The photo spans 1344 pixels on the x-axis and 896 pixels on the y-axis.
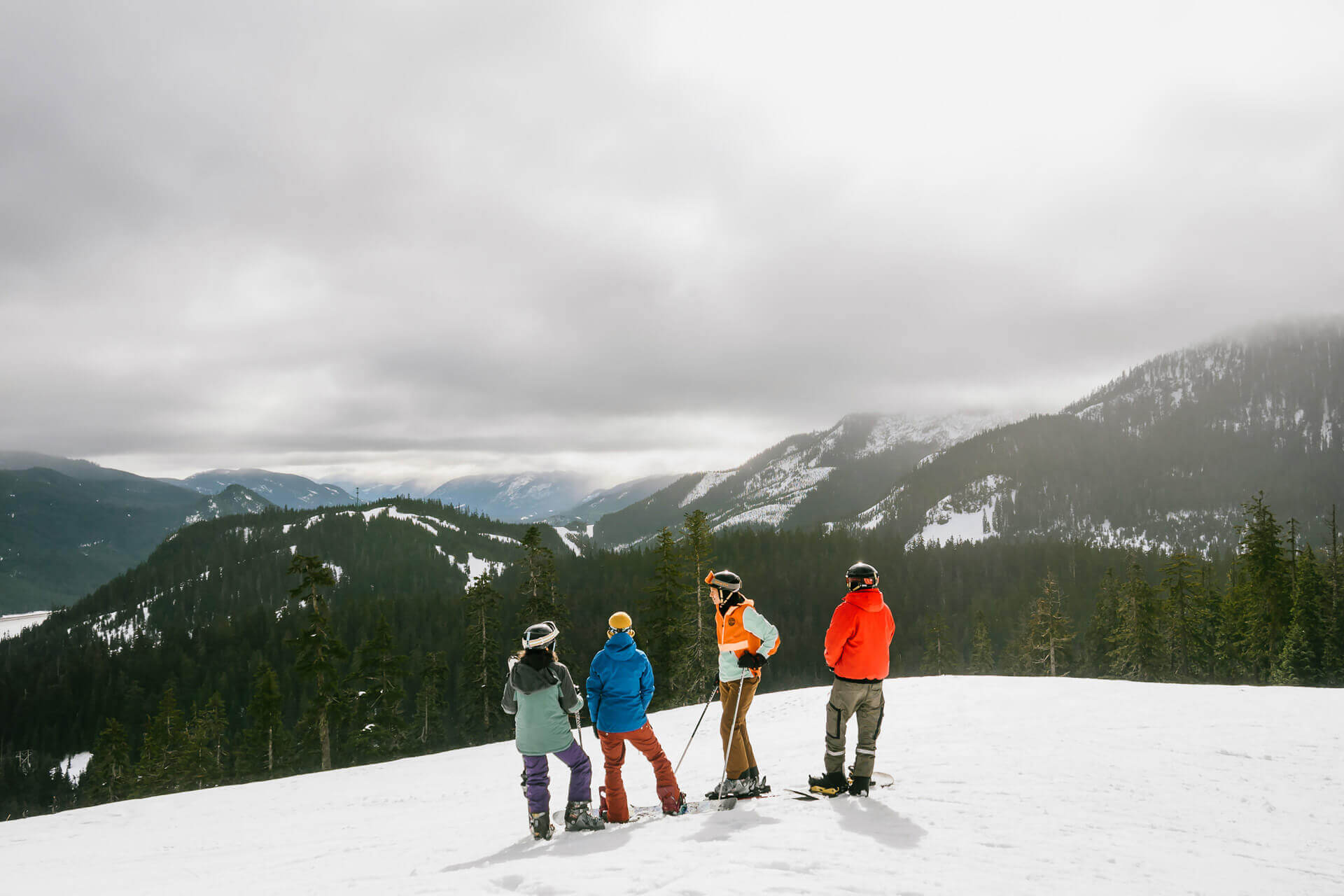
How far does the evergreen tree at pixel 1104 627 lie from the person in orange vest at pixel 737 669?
186 ft

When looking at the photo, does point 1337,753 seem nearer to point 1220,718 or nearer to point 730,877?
point 1220,718

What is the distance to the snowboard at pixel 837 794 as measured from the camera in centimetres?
833

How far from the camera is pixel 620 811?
8.10 meters

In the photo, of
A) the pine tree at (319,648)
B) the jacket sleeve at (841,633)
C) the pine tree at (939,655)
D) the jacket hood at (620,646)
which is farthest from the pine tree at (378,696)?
the pine tree at (939,655)

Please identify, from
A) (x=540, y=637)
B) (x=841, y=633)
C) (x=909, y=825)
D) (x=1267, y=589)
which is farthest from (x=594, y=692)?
(x=1267, y=589)

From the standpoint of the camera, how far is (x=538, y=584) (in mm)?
31422

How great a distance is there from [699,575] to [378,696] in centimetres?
2280

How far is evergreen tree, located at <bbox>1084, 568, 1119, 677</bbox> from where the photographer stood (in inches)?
2125

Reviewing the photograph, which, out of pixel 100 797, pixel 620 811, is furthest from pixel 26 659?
pixel 620 811

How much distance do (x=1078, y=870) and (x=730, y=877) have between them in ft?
11.1

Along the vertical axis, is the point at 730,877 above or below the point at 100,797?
above

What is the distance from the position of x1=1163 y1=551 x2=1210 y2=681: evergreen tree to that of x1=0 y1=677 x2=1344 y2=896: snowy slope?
34122mm

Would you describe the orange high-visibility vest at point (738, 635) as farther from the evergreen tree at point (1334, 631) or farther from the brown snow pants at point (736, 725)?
the evergreen tree at point (1334, 631)

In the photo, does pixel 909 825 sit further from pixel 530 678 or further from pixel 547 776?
pixel 530 678
